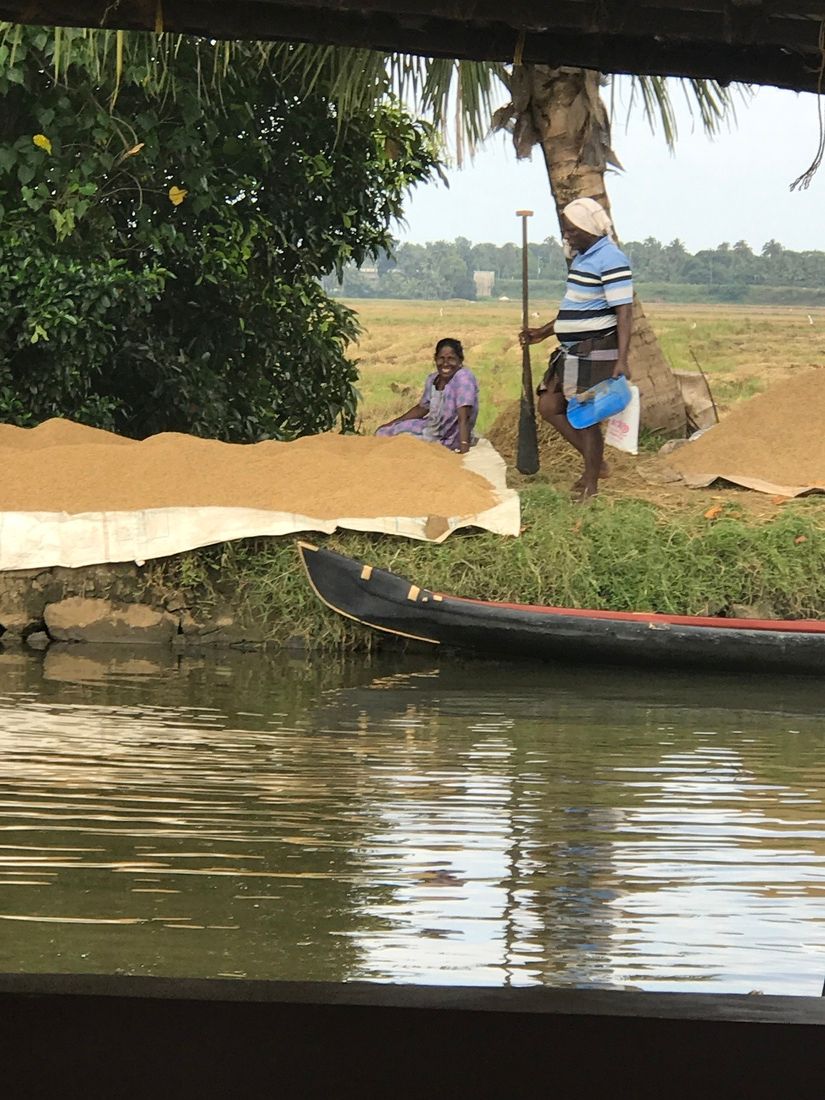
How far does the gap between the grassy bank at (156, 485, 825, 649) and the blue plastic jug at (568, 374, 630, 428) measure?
0.72 m

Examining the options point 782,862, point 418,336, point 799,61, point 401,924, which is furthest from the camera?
point 418,336

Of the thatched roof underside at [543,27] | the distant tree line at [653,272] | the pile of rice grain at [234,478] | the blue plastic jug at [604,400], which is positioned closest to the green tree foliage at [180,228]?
the pile of rice grain at [234,478]

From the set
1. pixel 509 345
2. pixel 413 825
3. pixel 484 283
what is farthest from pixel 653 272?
pixel 413 825

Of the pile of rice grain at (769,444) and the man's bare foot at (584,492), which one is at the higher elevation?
the pile of rice grain at (769,444)

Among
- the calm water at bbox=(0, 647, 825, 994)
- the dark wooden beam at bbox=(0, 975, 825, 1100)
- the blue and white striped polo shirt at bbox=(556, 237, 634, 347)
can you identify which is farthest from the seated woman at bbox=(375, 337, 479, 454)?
the dark wooden beam at bbox=(0, 975, 825, 1100)

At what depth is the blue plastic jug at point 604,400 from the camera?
7164 millimetres

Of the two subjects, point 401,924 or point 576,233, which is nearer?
point 401,924

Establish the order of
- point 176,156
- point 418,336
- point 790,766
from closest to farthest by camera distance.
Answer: point 790,766, point 176,156, point 418,336

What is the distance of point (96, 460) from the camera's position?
6945 mm

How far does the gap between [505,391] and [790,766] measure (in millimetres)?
14684

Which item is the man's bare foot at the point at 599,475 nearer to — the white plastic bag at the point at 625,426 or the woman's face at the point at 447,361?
the white plastic bag at the point at 625,426

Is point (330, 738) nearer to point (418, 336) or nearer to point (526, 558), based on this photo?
point (526, 558)

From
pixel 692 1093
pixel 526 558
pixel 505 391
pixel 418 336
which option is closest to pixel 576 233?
pixel 526 558

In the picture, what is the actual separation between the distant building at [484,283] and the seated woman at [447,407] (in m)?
19.4
